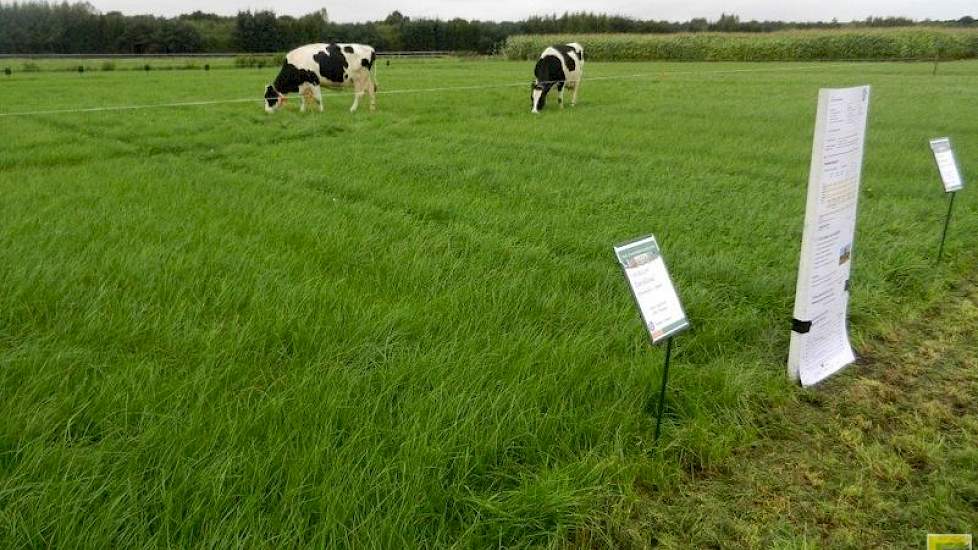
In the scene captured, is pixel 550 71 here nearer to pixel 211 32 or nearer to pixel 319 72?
pixel 319 72

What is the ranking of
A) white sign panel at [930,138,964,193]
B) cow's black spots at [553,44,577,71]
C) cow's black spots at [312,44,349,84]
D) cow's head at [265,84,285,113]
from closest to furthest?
1. white sign panel at [930,138,964,193]
2. cow's head at [265,84,285,113]
3. cow's black spots at [312,44,349,84]
4. cow's black spots at [553,44,577,71]

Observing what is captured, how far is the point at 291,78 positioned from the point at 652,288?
1157cm

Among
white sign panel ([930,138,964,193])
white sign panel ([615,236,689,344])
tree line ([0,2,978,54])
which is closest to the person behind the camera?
white sign panel ([615,236,689,344])

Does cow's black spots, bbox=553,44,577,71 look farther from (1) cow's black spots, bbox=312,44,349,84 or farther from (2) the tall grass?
(2) the tall grass

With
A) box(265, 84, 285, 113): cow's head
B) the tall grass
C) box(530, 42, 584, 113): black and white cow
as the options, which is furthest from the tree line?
box(265, 84, 285, 113): cow's head

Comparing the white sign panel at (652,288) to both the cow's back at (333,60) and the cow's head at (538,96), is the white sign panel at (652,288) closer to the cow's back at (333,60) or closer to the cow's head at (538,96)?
the cow's head at (538,96)

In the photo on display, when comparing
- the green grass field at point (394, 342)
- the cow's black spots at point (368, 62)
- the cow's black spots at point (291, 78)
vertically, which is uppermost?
the cow's black spots at point (368, 62)

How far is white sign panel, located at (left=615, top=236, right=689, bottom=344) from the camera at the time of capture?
85.2 inches

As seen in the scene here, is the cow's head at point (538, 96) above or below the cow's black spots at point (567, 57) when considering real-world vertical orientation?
below

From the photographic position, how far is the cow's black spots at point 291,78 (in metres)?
12.2

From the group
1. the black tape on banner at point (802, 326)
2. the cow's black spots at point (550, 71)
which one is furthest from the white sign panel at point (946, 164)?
the cow's black spots at point (550, 71)

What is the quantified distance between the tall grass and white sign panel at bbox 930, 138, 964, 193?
31.1m

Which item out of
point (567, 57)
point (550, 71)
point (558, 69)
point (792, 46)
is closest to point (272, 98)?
point (550, 71)

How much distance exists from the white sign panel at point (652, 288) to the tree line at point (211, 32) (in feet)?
160
